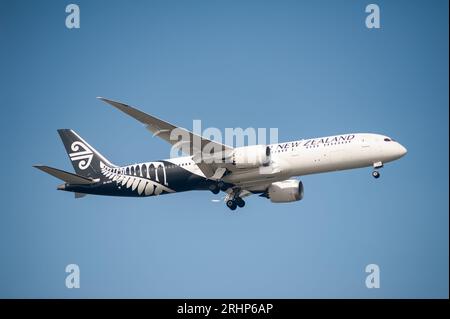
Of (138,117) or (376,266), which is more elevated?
(138,117)

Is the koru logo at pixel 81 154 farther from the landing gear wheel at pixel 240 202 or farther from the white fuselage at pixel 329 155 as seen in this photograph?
the white fuselage at pixel 329 155

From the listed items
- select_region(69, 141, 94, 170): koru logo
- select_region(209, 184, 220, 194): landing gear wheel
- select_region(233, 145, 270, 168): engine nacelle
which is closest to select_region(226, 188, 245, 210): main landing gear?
select_region(209, 184, 220, 194): landing gear wheel

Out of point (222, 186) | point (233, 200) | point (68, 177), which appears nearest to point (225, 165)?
point (222, 186)

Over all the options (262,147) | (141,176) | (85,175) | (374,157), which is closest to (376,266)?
(374,157)

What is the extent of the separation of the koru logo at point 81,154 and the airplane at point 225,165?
1076mm

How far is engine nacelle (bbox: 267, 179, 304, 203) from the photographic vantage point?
174ft

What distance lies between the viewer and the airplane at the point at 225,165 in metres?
47.7

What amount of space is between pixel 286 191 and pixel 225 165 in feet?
20.3

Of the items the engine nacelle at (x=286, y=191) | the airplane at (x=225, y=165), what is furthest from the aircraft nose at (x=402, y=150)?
the engine nacelle at (x=286, y=191)

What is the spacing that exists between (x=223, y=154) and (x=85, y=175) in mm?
10193

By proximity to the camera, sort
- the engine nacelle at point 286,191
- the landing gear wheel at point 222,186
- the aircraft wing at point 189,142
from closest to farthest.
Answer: the aircraft wing at point 189,142
the landing gear wheel at point 222,186
the engine nacelle at point 286,191

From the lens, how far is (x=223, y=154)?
1908 inches
